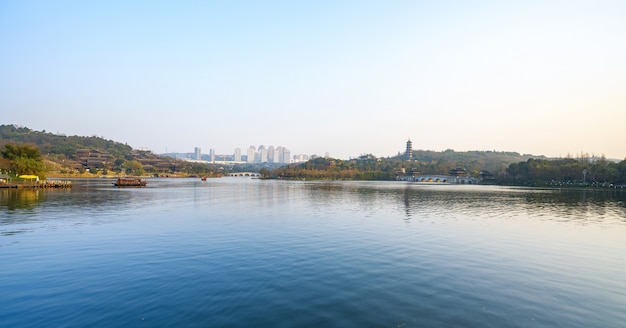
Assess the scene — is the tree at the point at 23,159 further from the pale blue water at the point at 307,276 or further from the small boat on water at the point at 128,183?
the pale blue water at the point at 307,276

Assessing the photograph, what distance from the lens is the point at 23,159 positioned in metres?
74.4

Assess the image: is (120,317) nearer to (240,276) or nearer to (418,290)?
(240,276)

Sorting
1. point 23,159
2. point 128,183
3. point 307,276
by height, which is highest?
point 23,159

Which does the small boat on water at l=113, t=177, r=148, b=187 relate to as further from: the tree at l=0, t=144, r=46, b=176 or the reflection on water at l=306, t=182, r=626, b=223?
the reflection on water at l=306, t=182, r=626, b=223

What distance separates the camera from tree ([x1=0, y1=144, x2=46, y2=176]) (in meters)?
73.9

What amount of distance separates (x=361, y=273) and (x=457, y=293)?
12.5 feet

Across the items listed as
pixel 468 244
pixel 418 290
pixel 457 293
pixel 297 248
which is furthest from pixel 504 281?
pixel 297 248

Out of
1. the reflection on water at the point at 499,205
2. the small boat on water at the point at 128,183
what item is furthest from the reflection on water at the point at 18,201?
the small boat on water at the point at 128,183

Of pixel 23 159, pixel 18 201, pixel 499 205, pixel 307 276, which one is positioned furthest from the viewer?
pixel 23 159

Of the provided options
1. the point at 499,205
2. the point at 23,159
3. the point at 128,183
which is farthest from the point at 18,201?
the point at 499,205

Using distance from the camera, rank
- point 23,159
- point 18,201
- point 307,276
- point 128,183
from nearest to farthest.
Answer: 1. point 307,276
2. point 18,201
3. point 23,159
4. point 128,183

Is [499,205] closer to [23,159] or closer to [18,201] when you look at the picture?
[18,201]

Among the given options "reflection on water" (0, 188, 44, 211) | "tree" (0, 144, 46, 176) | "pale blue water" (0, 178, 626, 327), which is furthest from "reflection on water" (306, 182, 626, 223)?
"tree" (0, 144, 46, 176)

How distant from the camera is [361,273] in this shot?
46.2 feet
